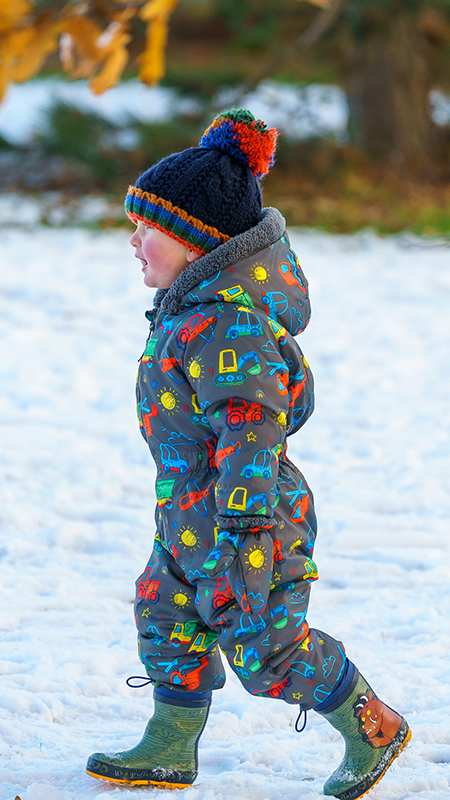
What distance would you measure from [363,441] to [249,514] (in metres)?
2.45

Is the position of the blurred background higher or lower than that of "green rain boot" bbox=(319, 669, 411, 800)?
higher

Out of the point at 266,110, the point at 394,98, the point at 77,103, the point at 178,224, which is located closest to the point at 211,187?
the point at 178,224

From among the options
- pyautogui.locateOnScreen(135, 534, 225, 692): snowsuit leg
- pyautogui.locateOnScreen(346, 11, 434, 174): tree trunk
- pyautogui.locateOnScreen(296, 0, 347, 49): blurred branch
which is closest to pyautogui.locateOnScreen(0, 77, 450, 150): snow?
pyautogui.locateOnScreen(346, 11, 434, 174): tree trunk

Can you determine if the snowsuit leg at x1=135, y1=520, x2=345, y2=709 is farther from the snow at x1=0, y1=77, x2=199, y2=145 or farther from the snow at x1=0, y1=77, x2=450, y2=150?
the snow at x1=0, y1=77, x2=199, y2=145

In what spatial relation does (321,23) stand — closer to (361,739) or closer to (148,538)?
(148,538)

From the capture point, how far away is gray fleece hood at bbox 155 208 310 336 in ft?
4.95

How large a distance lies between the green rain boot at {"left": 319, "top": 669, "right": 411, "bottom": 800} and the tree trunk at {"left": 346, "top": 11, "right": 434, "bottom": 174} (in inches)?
360

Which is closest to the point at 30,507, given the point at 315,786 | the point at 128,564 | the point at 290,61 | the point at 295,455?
the point at 128,564

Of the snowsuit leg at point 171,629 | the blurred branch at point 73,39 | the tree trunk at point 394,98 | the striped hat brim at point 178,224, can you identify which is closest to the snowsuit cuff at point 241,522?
the snowsuit leg at point 171,629

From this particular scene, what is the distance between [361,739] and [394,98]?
9.44 m

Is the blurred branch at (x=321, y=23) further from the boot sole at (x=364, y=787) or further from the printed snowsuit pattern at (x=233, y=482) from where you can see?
the boot sole at (x=364, y=787)

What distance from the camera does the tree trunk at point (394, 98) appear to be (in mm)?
9789

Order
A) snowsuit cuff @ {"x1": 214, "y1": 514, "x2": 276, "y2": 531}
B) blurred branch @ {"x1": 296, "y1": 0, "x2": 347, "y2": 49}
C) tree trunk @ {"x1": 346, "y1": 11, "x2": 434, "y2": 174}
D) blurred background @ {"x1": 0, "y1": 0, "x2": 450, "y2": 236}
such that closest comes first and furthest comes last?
1. snowsuit cuff @ {"x1": 214, "y1": 514, "x2": 276, "y2": 531}
2. blurred branch @ {"x1": 296, "y1": 0, "x2": 347, "y2": 49}
3. blurred background @ {"x1": 0, "y1": 0, "x2": 450, "y2": 236}
4. tree trunk @ {"x1": 346, "y1": 11, "x2": 434, "y2": 174}

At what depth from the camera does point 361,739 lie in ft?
5.31
